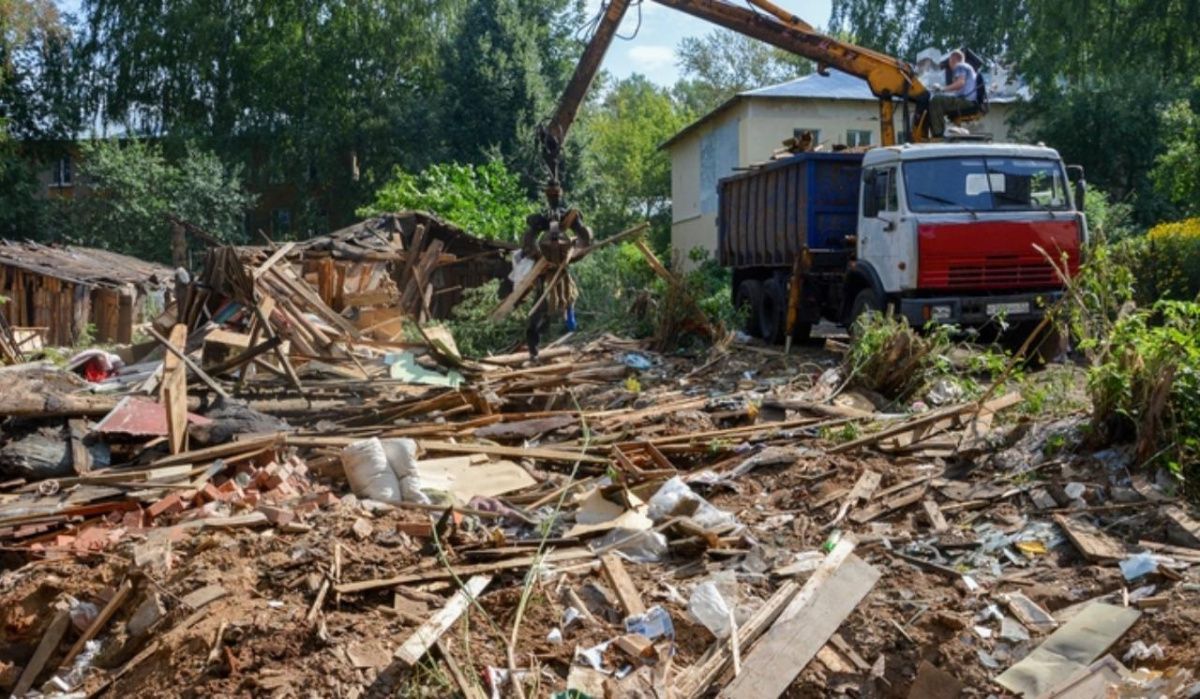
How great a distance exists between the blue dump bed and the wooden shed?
57.4 feet

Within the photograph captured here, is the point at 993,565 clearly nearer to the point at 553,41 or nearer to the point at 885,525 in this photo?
the point at 885,525

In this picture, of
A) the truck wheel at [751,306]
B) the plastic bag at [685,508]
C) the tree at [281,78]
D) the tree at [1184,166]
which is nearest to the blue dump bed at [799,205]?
the truck wheel at [751,306]

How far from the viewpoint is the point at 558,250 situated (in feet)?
39.6

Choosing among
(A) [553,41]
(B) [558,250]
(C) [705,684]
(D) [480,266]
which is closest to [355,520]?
(C) [705,684]

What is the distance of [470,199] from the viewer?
29656mm

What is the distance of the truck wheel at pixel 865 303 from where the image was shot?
13578 millimetres

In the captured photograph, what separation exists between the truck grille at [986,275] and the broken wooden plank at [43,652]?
977 cm

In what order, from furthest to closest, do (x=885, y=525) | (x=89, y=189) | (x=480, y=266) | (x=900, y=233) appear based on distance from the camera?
1. (x=89, y=189)
2. (x=480, y=266)
3. (x=900, y=233)
4. (x=885, y=525)

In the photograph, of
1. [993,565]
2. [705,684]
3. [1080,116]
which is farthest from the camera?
[1080,116]

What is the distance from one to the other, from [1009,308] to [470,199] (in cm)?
1888

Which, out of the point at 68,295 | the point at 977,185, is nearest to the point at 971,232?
the point at 977,185

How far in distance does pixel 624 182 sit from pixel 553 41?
1300cm

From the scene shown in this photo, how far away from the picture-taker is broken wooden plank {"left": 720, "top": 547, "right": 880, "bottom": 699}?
500cm

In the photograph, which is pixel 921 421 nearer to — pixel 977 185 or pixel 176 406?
pixel 176 406
